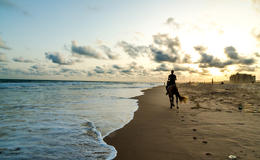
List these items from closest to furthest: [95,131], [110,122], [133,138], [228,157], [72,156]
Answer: [228,157], [72,156], [133,138], [95,131], [110,122]

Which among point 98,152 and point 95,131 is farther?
point 95,131

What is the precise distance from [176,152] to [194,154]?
0.43 m

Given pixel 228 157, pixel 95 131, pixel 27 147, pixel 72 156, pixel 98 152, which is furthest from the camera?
pixel 95 131

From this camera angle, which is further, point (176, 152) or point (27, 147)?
point (27, 147)

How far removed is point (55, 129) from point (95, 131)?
1.60 m

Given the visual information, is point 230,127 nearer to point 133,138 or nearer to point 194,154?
point 194,154

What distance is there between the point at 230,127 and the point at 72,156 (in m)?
5.78

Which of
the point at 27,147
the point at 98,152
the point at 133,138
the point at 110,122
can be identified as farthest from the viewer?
the point at 110,122

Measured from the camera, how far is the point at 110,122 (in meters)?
7.27

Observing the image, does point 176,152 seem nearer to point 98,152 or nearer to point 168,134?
point 168,134

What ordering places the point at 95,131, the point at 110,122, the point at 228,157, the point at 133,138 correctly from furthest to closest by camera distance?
the point at 110,122, the point at 95,131, the point at 133,138, the point at 228,157

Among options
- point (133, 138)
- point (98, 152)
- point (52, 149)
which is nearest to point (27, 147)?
point (52, 149)

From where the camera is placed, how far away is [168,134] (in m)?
5.43

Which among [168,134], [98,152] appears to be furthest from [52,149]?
[168,134]
